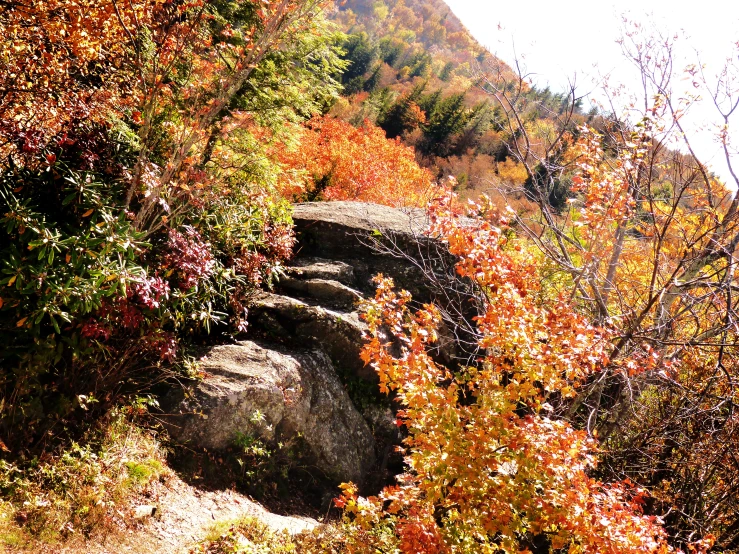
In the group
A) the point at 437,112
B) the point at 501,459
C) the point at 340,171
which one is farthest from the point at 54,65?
the point at 437,112

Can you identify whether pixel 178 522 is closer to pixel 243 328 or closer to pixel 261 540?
pixel 261 540

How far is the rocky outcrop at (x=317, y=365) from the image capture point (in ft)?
16.3

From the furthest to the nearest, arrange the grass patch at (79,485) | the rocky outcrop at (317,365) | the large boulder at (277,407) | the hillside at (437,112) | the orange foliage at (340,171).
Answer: the hillside at (437,112) → the orange foliage at (340,171) → the rocky outcrop at (317,365) → the large boulder at (277,407) → the grass patch at (79,485)

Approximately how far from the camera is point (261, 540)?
4.15 m

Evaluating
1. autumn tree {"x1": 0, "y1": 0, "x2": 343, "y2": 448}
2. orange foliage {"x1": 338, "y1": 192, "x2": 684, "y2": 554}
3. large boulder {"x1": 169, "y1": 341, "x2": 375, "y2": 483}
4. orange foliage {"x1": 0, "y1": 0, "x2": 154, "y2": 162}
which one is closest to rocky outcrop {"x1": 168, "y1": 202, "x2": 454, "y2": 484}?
large boulder {"x1": 169, "y1": 341, "x2": 375, "y2": 483}

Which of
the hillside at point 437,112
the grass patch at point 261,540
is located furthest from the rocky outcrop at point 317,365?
the hillside at point 437,112

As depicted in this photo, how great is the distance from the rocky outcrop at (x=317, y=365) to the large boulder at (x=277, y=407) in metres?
0.01

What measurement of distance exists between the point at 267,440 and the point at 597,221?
14.6 ft

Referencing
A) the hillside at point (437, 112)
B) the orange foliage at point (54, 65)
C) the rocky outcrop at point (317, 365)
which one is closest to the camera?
the orange foliage at point (54, 65)

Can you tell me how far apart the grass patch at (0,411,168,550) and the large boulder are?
1.93 feet

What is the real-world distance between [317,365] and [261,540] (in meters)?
2.22

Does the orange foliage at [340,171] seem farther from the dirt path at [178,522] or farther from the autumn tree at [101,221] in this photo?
the dirt path at [178,522]

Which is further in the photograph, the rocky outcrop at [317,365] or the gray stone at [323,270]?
the gray stone at [323,270]

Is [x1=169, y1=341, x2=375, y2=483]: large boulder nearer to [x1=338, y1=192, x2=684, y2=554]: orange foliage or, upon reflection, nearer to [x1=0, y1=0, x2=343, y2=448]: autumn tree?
[x1=0, y1=0, x2=343, y2=448]: autumn tree
